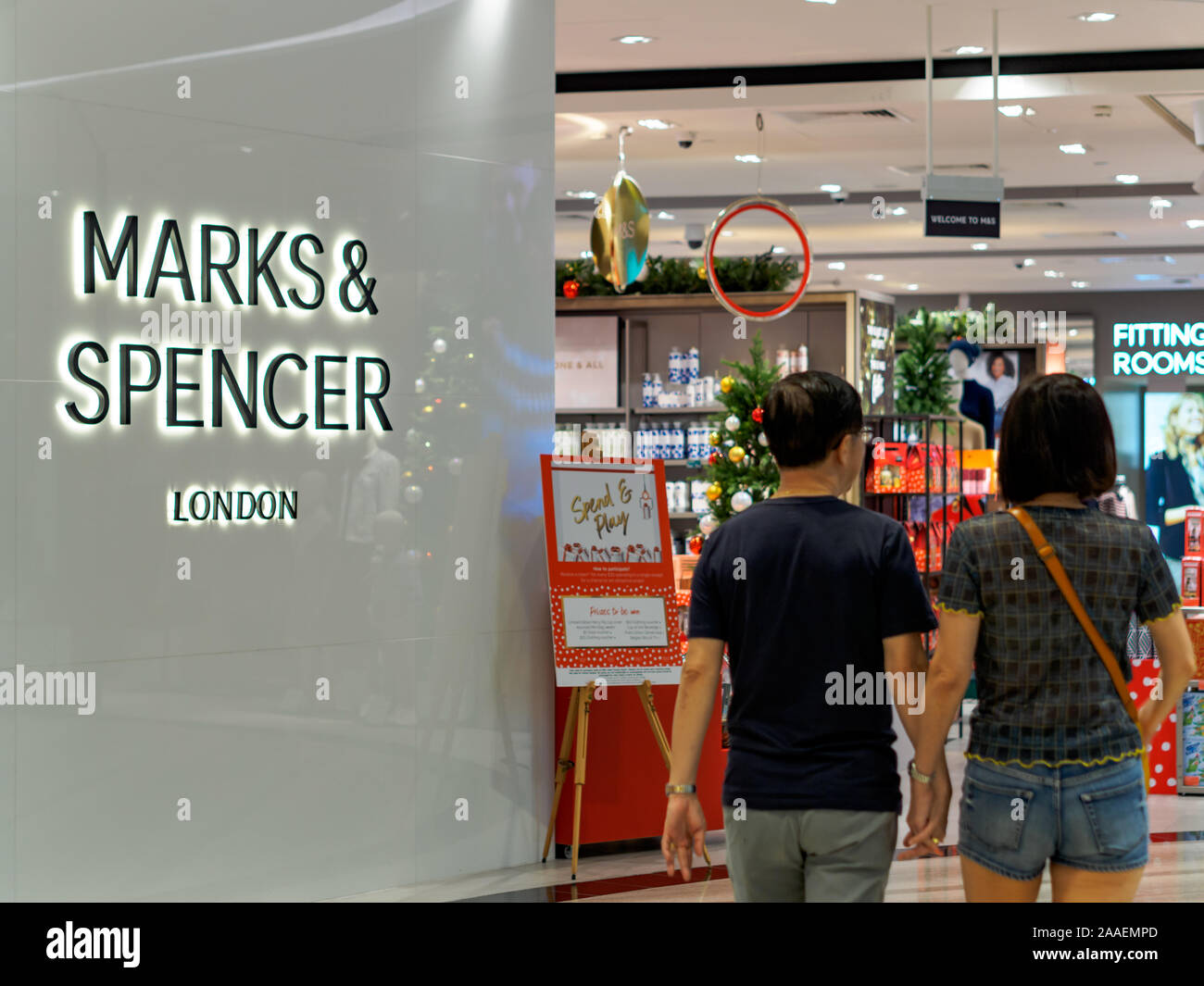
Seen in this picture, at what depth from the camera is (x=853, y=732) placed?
248 centimetres

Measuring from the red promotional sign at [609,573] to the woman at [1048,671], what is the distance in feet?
9.77

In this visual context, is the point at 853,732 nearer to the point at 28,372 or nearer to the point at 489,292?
the point at 28,372

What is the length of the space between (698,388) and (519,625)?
4947mm

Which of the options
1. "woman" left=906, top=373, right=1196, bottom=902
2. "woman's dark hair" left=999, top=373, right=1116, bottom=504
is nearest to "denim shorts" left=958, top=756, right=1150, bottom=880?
"woman" left=906, top=373, right=1196, bottom=902

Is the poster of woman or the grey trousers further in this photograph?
the poster of woman

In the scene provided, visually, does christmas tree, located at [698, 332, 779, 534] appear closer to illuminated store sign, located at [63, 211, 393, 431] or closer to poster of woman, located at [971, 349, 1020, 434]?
illuminated store sign, located at [63, 211, 393, 431]

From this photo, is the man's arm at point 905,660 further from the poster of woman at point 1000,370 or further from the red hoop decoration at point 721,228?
the poster of woman at point 1000,370

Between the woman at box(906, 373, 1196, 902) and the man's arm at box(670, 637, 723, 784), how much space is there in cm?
38

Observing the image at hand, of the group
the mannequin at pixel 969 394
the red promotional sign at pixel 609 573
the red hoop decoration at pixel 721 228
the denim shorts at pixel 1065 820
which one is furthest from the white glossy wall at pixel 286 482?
the mannequin at pixel 969 394

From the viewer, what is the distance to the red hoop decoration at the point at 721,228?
27.1 ft

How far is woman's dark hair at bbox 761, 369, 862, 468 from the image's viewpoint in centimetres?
259

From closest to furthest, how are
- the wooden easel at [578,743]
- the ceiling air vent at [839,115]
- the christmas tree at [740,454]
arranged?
the wooden easel at [578,743]
the christmas tree at [740,454]
the ceiling air vent at [839,115]

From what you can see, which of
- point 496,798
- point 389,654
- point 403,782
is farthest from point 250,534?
point 496,798

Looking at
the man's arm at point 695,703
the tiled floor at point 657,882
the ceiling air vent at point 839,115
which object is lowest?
the tiled floor at point 657,882
